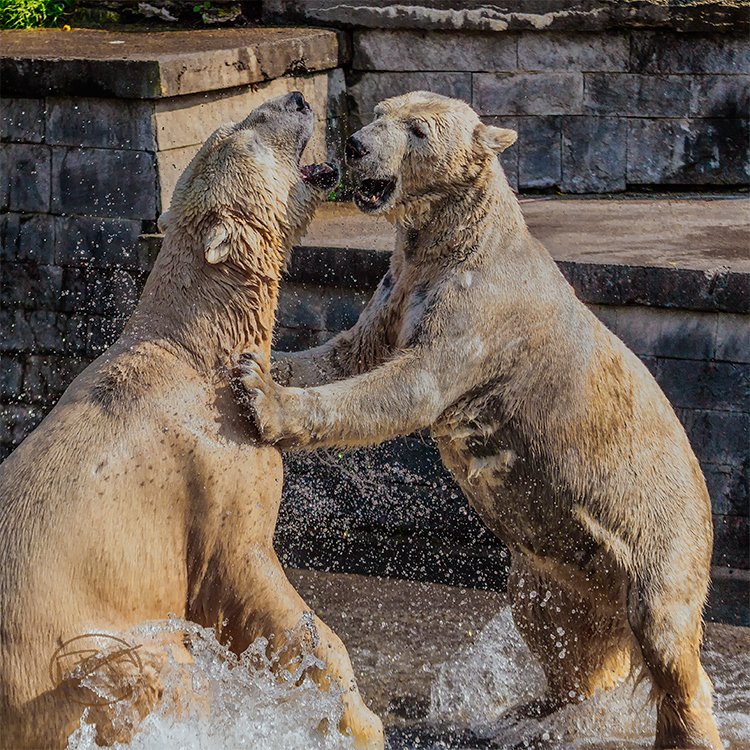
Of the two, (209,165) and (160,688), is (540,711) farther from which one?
(209,165)

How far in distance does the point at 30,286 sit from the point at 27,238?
0.30m

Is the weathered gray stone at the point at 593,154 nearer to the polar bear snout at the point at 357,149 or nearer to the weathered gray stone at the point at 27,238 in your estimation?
the weathered gray stone at the point at 27,238

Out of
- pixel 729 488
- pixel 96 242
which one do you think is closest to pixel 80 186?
pixel 96 242

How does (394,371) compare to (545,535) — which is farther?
(545,535)

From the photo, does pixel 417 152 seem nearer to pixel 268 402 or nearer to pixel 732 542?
pixel 268 402

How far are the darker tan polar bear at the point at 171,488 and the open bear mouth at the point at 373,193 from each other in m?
0.17

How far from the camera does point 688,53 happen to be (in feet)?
23.9

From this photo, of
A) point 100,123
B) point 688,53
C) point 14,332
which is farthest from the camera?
point 688,53

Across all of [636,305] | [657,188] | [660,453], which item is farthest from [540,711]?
[657,188]

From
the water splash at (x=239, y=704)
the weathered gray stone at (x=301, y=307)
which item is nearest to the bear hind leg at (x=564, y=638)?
the water splash at (x=239, y=704)

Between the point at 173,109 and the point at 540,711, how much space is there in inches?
154

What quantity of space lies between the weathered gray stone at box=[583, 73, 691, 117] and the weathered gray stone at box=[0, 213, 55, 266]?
149 inches

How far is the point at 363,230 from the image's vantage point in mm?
6457

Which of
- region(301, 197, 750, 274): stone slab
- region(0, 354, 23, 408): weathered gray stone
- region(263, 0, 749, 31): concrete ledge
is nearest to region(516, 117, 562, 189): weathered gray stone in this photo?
region(301, 197, 750, 274): stone slab
